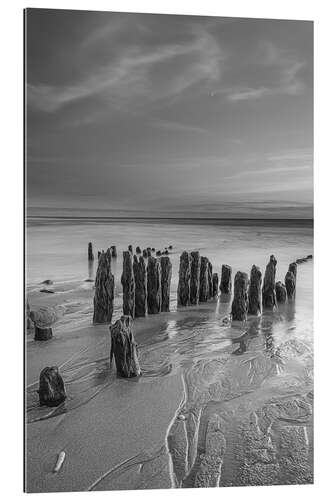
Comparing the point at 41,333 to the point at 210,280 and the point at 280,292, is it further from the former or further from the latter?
the point at 280,292

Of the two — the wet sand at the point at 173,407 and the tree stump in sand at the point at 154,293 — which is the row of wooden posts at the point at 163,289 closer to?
the tree stump in sand at the point at 154,293

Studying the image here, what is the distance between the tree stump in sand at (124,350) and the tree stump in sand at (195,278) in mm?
720

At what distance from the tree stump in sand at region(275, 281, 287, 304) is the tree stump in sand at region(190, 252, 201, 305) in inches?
25.9

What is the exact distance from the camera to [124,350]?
4.66 meters

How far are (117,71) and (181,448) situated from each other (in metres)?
2.79

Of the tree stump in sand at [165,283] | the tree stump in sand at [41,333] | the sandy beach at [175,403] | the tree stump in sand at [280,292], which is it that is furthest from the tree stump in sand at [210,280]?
the tree stump in sand at [41,333]

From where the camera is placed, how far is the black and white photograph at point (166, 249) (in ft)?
14.5

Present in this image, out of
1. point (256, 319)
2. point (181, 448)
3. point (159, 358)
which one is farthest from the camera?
point (256, 319)

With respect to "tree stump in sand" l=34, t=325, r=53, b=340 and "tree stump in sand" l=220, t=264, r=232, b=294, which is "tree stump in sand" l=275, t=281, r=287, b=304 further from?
"tree stump in sand" l=34, t=325, r=53, b=340

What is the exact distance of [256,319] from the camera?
515 cm
